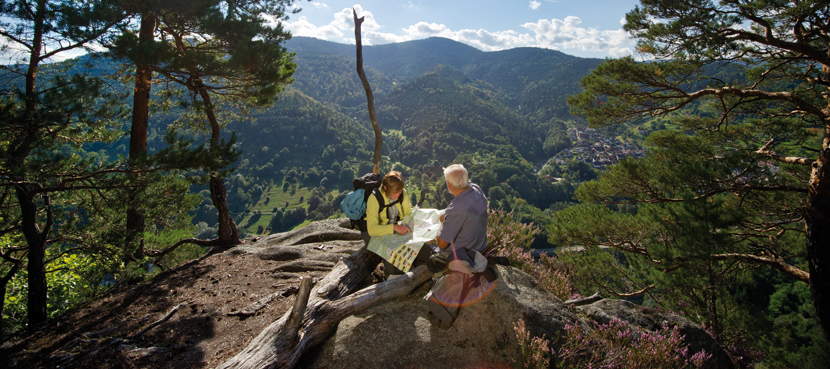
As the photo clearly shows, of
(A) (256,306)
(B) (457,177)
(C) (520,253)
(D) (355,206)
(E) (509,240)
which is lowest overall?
(A) (256,306)

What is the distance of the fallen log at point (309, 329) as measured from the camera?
112 inches

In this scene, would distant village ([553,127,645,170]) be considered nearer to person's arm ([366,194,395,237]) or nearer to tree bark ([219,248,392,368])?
person's arm ([366,194,395,237])

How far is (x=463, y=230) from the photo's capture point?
3.54 meters

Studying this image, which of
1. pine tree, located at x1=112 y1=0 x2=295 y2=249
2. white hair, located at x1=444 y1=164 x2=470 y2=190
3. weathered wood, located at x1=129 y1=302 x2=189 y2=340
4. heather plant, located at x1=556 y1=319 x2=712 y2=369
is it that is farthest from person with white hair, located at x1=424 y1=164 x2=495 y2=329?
pine tree, located at x1=112 y1=0 x2=295 y2=249

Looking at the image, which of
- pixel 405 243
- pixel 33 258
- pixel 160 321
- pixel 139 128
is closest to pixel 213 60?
pixel 139 128

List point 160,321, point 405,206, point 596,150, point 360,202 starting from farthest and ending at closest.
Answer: point 596,150, point 405,206, point 360,202, point 160,321

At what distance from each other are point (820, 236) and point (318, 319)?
7904mm

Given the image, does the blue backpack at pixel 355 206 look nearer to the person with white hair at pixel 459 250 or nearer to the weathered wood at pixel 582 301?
Result: the person with white hair at pixel 459 250

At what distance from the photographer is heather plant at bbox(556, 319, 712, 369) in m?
3.04

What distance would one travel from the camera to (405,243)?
4.02 metres

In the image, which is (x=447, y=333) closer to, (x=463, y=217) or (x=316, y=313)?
(x=463, y=217)

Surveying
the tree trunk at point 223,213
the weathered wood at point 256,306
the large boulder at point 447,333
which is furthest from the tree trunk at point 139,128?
the large boulder at point 447,333

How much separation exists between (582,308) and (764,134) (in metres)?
7.55

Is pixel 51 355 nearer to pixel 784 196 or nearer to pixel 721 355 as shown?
pixel 721 355
